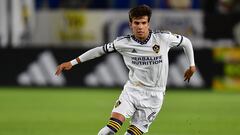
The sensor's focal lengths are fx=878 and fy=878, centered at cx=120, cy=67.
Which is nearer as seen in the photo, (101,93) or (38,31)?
(101,93)

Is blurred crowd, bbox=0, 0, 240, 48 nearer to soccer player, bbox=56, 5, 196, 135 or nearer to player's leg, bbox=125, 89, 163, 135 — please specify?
soccer player, bbox=56, 5, 196, 135

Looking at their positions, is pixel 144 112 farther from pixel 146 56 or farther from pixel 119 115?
pixel 146 56

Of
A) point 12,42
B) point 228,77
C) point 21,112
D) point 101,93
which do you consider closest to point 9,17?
point 12,42

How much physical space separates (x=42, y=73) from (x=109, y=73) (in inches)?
76.3

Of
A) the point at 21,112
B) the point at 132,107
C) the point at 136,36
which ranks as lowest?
the point at 21,112

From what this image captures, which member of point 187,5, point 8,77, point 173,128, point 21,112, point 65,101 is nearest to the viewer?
point 173,128

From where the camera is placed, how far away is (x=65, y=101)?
21344mm

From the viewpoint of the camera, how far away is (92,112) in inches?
744

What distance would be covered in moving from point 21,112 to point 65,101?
9.37 ft

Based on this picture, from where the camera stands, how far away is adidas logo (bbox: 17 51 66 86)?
82.5 ft

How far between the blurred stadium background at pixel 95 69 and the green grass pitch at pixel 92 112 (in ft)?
0.06

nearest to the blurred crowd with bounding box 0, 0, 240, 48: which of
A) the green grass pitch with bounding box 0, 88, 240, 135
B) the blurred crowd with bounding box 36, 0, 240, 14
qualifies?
the blurred crowd with bounding box 36, 0, 240, 14

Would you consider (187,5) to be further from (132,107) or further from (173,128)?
(132,107)

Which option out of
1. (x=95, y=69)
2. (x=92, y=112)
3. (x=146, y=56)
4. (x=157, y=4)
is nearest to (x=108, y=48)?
(x=146, y=56)
